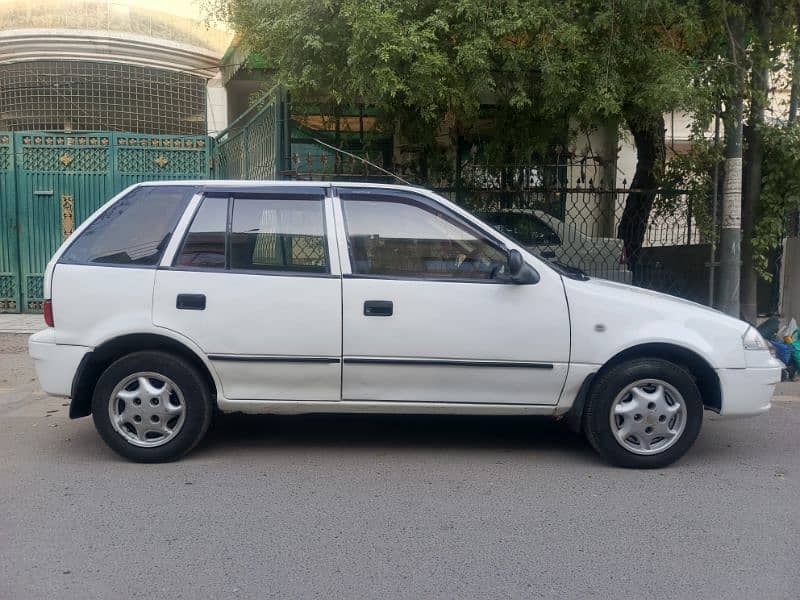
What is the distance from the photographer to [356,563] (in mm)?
3584

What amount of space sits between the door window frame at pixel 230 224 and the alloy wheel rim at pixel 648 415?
80.8 inches

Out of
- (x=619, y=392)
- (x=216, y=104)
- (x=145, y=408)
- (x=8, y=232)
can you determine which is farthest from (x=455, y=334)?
(x=216, y=104)

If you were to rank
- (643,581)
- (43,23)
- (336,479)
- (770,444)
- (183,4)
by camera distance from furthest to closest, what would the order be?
(183,4) → (43,23) → (770,444) → (336,479) → (643,581)

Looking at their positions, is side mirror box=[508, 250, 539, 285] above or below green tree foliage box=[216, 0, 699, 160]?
below

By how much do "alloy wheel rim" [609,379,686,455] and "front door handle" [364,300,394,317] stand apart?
1.58 m

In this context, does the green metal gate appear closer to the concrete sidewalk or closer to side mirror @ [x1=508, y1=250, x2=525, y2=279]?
the concrete sidewalk

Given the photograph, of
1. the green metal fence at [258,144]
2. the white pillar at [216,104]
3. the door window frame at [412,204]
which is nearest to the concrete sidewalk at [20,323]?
the green metal fence at [258,144]

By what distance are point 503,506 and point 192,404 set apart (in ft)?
6.88

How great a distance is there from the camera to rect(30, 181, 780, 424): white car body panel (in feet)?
15.7

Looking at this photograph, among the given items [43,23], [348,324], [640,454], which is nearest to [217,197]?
[348,324]

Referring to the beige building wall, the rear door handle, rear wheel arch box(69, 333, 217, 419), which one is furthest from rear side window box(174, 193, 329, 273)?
the beige building wall

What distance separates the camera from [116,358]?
495 centimetres

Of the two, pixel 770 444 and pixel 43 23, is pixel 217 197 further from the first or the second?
pixel 43 23

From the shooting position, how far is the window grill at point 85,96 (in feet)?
40.5
